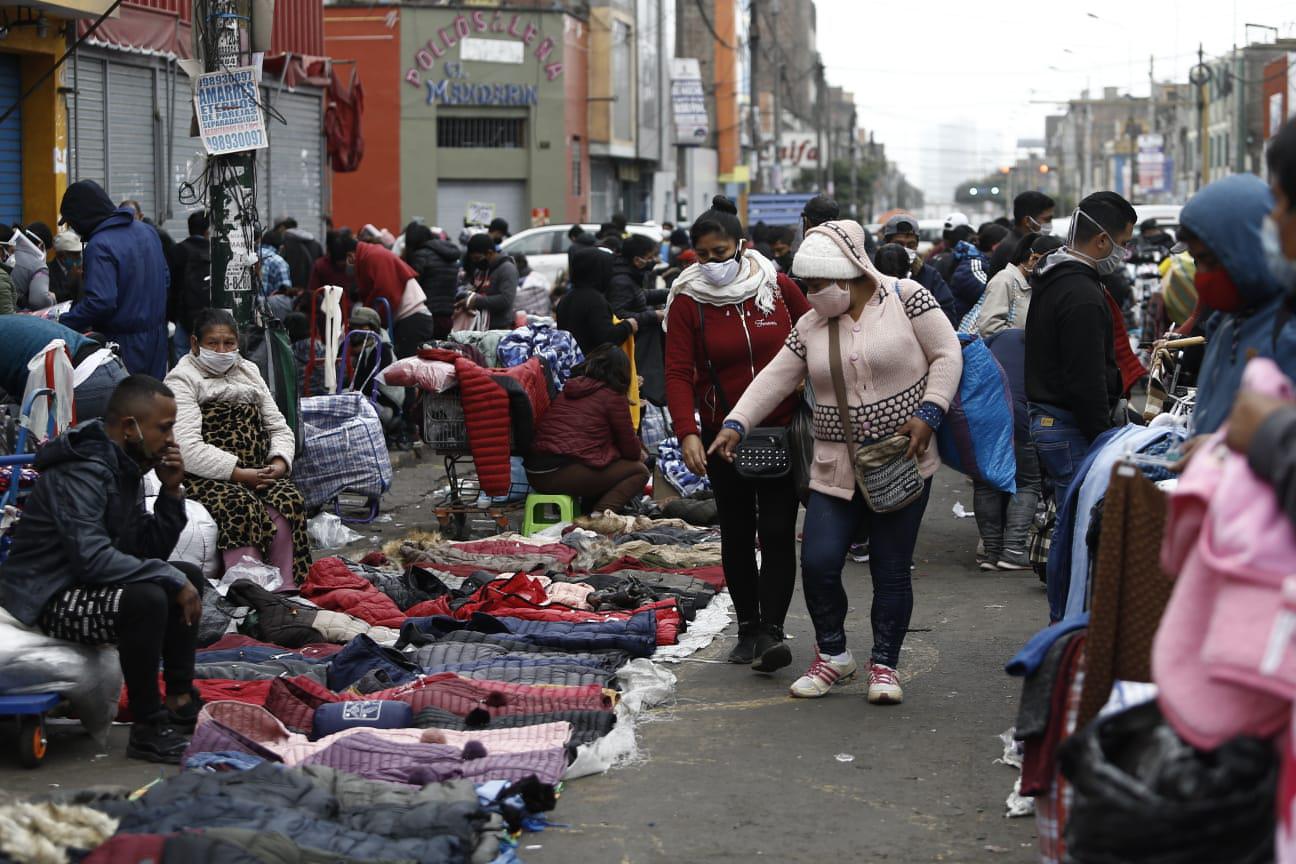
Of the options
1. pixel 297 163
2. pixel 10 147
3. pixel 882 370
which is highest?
pixel 297 163

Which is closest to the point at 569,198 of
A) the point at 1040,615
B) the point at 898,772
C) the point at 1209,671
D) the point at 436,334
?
the point at 436,334

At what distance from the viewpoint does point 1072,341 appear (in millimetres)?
7844

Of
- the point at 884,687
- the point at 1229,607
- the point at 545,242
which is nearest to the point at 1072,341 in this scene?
the point at 884,687

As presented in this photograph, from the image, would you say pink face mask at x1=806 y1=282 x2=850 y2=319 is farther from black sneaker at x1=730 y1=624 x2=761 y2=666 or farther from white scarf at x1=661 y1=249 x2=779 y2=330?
black sneaker at x1=730 y1=624 x2=761 y2=666

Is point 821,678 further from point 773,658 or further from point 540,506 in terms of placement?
point 540,506

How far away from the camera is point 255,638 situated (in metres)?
8.05

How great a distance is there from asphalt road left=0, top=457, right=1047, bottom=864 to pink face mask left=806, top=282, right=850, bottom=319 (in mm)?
1610

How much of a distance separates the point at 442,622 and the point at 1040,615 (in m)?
3.15

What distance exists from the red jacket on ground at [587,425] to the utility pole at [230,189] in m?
2.11

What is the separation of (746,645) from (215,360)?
3.41m

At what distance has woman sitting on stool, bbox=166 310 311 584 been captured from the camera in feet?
30.1

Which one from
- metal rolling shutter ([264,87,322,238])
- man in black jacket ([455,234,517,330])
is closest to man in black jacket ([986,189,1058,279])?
man in black jacket ([455,234,517,330])

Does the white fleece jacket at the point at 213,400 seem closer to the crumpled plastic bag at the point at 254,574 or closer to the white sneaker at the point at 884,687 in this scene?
the crumpled plastic bag at the point at 254,574

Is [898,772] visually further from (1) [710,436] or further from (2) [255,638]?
(2) [255,638]
